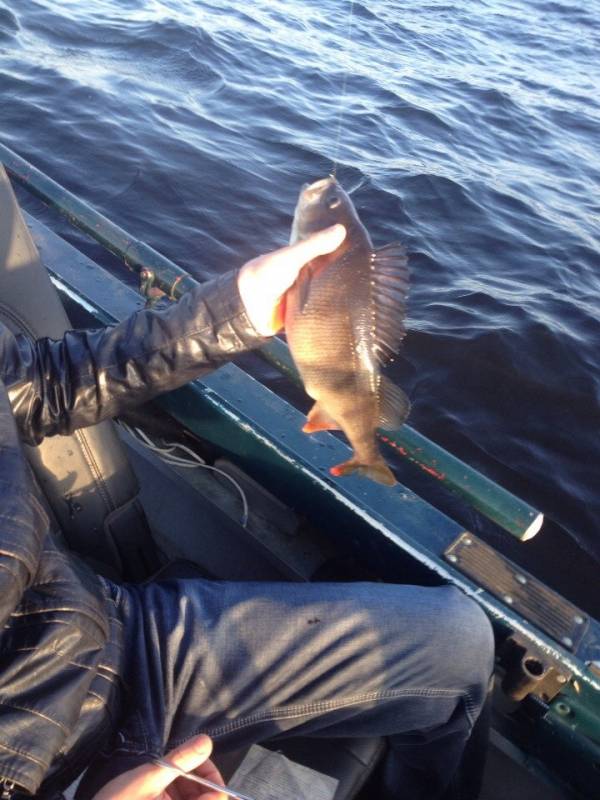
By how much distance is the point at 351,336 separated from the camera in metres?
2.02

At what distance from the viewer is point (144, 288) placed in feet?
9.18

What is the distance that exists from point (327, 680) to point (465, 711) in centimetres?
46

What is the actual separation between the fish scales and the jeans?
45 centimetres

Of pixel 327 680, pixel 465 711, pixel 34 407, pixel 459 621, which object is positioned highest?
pixel 34 407

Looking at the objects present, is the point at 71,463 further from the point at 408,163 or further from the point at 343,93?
the point at 343,93

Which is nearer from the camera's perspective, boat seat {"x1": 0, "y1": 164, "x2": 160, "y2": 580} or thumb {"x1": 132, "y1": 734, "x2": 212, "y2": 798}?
thumb {"x1": 132, "y1": 734, "x2": 212, "y2": 798}

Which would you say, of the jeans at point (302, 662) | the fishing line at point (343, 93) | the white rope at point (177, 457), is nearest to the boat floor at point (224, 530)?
the white rope at point (177, 457)

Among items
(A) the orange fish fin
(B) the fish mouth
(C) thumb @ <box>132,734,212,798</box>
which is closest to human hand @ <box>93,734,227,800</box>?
(C) thumb @ <box>132,734,212,798</box>

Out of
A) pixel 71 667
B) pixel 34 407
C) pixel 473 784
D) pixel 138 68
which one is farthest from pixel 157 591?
pixel 138 68

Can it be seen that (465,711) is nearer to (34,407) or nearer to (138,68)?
(34,407)

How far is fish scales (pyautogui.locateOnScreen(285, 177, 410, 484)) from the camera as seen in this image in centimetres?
200

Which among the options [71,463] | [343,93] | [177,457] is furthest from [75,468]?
[343,93]

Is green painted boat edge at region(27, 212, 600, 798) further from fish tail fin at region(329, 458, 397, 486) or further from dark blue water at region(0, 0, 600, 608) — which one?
dark blue water at region(0, 0, 600, 608)

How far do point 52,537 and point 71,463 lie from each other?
53 centimetres
